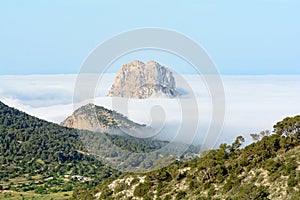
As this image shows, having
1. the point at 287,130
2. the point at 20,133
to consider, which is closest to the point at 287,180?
the point at 287,130

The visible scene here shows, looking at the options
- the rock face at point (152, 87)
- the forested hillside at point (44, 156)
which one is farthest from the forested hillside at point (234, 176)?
the forested hillside at point (44, 156)

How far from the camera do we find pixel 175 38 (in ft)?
155

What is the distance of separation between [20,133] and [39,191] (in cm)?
6513

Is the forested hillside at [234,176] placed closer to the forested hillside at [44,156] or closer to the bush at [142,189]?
the bush at [142,189]

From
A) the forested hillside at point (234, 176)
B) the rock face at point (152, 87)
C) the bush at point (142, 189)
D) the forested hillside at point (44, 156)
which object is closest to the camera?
the forested hillside at point (234, 176)

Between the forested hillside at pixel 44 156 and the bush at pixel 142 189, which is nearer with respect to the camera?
the bush at pixel 142 189

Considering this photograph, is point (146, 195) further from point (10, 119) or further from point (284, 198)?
point (10, 119)

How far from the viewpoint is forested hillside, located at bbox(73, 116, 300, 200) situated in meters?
39.9

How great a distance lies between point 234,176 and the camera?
43.4 m

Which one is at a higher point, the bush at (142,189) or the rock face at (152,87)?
the rock face at (152,87)

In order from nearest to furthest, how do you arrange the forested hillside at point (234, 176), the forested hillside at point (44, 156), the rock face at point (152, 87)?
the forested hillside at point (234, 176)
the rock face at point (152, 87)
the forested hillside at point (44, 156)

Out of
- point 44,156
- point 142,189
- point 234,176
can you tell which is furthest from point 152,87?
point 44,156

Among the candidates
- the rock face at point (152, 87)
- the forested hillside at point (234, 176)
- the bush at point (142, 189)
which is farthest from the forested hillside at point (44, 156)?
the bush at point (142, 189)

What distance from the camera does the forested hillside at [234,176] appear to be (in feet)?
131
